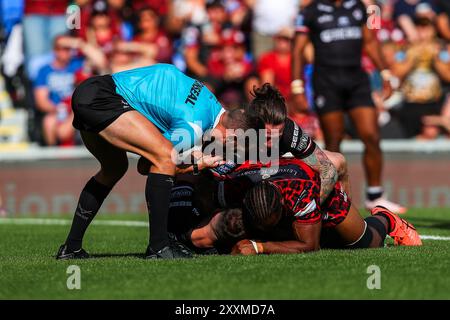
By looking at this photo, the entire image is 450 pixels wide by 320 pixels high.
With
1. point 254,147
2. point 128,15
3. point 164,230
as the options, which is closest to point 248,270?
point 164,230

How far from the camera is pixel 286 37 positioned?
16.8 meters

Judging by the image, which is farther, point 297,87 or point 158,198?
point 297,87

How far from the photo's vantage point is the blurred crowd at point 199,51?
16531mm

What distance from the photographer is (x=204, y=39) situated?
17.3 metres

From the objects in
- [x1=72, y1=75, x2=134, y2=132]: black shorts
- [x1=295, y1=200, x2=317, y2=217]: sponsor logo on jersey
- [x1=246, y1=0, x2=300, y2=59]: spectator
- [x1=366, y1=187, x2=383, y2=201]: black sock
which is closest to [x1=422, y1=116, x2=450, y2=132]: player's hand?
[x1=246, y1=0, x2=300, y2=59]: spectator

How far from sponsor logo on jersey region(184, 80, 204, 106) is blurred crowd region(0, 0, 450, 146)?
8.34 m

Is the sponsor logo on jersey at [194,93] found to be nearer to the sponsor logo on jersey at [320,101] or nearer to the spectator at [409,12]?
the sponsor logo on jersey at [320,101]

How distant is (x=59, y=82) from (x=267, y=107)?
31.0 ft

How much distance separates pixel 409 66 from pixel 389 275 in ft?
35.7

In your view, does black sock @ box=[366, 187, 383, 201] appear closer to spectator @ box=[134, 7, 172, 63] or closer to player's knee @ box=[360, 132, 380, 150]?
player's knee @ box=[360, 132, 380, 150]

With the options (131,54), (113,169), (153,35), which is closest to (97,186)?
(113,169)

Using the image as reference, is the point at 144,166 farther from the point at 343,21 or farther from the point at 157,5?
the point at 157,5

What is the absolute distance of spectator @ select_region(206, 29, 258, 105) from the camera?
54.0ft
